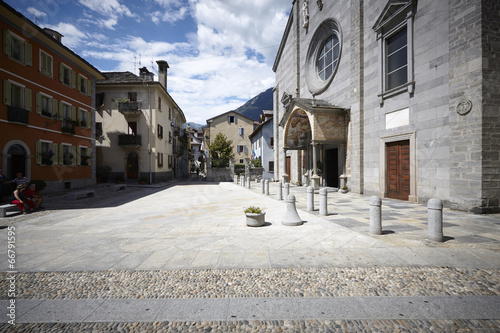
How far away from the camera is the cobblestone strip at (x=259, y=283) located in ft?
10.3

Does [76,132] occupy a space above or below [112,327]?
above

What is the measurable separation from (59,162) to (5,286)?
16766 mm

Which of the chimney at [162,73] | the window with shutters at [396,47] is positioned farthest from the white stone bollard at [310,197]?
the chimney at [162,73]

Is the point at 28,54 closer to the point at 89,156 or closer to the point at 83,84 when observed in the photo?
the point at 83,84

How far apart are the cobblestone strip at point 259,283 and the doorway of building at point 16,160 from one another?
13.9 m

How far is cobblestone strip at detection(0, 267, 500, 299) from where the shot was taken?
3.15 metres

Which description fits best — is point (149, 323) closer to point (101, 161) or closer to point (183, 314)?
point (183, 314)

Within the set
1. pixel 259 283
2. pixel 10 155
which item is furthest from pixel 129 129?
pixel 259 283

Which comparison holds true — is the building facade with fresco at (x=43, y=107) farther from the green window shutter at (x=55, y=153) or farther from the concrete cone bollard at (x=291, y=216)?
the concrete cone bollard at (x=291, y=216)

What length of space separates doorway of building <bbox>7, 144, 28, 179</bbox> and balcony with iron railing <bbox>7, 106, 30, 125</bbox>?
1.45 m

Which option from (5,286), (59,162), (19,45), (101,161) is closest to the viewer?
(5,286)

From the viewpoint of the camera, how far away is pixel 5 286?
3.44 meters

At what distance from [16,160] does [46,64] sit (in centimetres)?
659

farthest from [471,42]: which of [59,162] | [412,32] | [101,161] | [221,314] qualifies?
[101,161]
